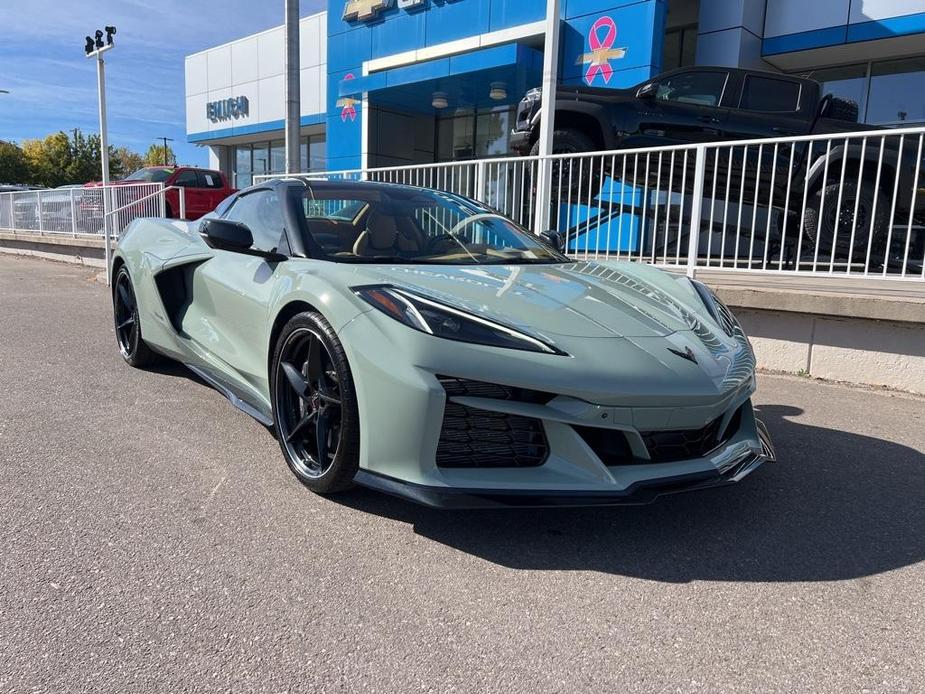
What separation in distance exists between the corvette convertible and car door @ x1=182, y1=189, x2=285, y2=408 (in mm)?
15

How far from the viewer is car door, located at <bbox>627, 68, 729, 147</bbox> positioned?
7.93 meters

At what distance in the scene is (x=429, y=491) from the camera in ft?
7.34

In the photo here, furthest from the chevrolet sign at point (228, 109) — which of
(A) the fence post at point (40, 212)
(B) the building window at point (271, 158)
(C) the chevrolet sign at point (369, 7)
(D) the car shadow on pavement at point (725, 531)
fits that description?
(D) the car shadow on pavement at point (725, 531)

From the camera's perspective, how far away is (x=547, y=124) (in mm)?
7305

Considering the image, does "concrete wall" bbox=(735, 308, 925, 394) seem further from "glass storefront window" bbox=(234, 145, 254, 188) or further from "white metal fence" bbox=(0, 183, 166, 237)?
"glass storefront window" bbox=(234, 145, 254, 188)

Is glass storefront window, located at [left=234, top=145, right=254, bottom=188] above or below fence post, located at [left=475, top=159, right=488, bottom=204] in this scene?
above

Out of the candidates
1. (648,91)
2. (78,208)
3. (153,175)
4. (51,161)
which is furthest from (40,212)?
(51,161)

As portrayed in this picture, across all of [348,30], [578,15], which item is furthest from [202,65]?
[578,15]

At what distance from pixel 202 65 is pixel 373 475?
28.8 metres

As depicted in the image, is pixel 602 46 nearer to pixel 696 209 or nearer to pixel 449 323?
pixel 696 209

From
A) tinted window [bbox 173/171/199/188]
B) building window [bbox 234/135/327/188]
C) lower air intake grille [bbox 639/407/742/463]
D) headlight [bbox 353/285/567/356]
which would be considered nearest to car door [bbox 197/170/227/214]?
tinted window [bbox 173/171/199/188]

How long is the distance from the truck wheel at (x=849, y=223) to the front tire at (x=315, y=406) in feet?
14.2

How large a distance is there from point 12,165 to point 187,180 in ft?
183

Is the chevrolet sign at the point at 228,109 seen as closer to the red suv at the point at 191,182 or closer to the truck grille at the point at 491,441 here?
the red suv at the point at 191,182
